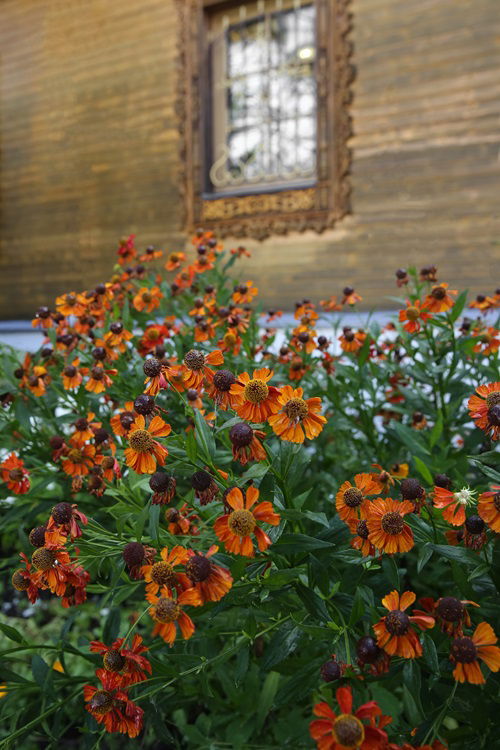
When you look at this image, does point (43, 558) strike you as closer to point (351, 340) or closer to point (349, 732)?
point (349, 732)

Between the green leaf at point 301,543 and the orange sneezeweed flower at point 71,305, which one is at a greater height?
the orange sneezeweed flower at point 71,305

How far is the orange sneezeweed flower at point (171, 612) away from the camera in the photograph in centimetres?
35

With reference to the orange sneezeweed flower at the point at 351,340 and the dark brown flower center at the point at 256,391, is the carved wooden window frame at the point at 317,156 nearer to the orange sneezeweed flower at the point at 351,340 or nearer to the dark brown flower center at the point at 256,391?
the orange sneezeweed flower at the point at 351,340

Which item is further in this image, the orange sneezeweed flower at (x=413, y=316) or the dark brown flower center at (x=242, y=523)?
the orange sneezeweed flower at (x=413, y=316)

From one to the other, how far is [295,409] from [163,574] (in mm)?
143

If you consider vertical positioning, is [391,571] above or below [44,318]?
below

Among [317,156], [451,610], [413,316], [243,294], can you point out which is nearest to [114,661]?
[451,610]

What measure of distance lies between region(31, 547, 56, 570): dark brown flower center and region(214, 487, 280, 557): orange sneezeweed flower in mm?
146

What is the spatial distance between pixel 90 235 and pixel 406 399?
127 inches

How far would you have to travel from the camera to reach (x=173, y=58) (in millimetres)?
3211

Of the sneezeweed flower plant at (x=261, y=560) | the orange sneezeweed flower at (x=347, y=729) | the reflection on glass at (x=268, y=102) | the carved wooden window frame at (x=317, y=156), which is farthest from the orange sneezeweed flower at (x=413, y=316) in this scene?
the reflection on glass at (x=268, y=102)

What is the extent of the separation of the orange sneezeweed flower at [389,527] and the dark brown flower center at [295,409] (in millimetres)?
81

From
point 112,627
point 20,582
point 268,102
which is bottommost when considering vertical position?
point 112,627

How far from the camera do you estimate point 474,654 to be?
1.11ft
